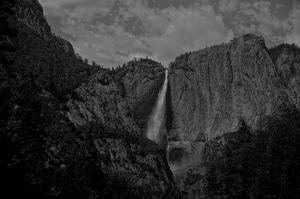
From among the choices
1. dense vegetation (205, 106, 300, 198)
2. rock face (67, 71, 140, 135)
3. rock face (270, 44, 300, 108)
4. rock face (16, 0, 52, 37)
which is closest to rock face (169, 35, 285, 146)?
rock face (270, 44, 300, 108)

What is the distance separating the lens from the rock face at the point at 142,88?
508 feet

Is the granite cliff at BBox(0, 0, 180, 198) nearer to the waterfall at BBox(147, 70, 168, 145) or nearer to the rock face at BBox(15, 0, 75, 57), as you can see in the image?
the rock face at BBox(15, 0, 75, 57)

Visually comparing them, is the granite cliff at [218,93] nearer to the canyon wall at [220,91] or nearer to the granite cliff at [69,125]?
the canyon wall at [220,91]

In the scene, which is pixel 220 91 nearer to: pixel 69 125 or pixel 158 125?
pixel 158 125

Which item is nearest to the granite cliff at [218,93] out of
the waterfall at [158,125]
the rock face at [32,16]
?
the waterfall at [158,125]

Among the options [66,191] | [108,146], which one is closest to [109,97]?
[108,146]

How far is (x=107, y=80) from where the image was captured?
449ft

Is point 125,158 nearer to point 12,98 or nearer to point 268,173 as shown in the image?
point 268,173

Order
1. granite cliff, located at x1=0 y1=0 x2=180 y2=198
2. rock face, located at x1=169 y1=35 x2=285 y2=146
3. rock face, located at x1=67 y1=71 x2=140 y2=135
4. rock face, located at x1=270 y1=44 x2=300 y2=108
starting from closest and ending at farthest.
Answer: granite cliff, located at x1=0 y1=0 x2=180 y2=198, rock face, located at x1=67 y1=71 x2=140 y2=135, rock face, located at x1=169 y1=35 x2=285 y2=146, rock face, located at x1=270 y1=44 x2=300 y2=108

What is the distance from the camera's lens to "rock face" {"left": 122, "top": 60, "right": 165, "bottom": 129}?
15475 cm

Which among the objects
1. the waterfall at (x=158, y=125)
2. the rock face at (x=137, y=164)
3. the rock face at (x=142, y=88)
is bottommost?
the rock face at (x=137, y=164)

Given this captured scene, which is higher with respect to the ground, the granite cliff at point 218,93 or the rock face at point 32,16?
Answer: the rock face at point 32,16

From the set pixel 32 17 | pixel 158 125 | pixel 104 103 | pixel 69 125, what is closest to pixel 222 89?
pixel 158 125

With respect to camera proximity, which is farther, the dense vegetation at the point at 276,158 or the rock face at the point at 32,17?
the rock face at the point at 32,17
